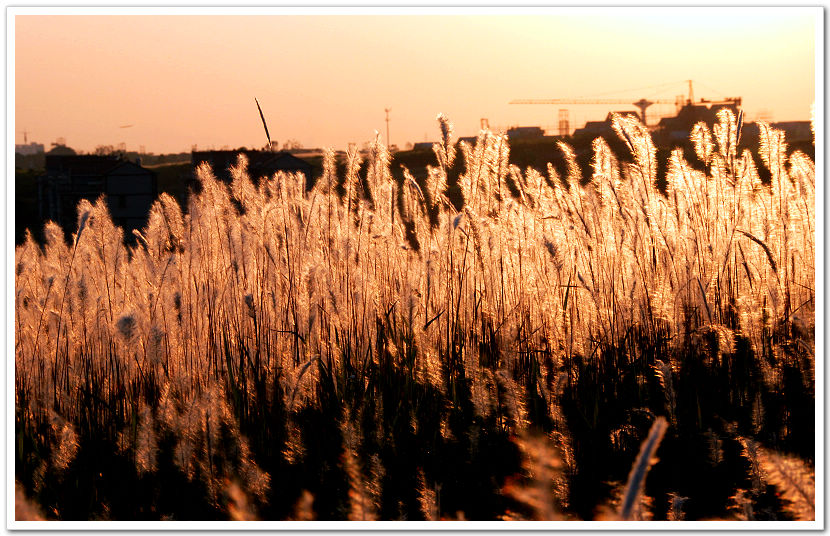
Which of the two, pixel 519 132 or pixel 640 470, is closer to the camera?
pixel 640 470

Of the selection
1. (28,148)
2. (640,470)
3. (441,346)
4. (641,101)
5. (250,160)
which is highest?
(250,160)

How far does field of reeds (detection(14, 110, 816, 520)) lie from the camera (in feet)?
6.27

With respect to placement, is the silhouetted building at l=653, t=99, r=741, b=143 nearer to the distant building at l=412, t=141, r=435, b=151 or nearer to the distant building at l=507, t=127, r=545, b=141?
the distant building at l=507, t=127, r=545, b=141

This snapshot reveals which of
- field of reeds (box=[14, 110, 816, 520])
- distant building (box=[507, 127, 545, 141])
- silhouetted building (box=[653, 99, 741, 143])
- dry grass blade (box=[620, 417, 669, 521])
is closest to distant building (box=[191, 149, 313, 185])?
field of reeds (box=[14, 110, 816, 520])

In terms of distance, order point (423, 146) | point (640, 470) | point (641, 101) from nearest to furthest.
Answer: point (640, 470), point (641, 101), point (423, 146)

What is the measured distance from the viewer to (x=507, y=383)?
203 centimetres

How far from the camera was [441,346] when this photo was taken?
7.85ft

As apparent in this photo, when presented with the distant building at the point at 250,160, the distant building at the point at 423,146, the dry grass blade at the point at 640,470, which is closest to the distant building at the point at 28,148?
the distant building at the point at 250,160

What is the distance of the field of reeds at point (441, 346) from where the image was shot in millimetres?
1910

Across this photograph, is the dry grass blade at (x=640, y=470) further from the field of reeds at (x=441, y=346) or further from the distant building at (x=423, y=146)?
the distant building at (x=423, y=146)

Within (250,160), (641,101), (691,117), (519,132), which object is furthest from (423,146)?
(250,160)

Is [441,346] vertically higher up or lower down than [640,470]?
lower down

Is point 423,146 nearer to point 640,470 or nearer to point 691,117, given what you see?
point 691,117

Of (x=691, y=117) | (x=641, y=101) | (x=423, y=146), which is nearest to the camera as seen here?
(x=641, y=101)
